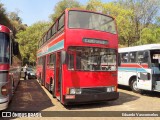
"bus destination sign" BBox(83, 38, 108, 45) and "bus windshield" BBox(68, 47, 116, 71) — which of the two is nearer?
"bus windshield" BBox(68, 47, 116, 71)

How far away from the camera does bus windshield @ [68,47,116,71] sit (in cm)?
980

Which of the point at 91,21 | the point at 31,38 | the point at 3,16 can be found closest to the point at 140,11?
the point at 31,38

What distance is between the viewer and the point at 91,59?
32.9 feet

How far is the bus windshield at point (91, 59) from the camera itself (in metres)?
9.80

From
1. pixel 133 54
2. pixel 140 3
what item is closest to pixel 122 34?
pixel 140 3

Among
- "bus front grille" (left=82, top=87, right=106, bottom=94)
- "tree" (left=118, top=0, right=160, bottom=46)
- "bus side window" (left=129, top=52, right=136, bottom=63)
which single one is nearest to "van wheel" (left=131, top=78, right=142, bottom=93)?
"bus side window" (left=129, top=52, right=136, bottom=63)

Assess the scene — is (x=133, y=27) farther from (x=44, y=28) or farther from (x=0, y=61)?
(x=0, y=61)

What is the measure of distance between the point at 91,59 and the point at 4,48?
3600 millimetres

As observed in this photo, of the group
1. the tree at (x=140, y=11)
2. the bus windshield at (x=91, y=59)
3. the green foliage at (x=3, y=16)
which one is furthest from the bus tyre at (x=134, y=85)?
the green foliage at (x=3, y=16)

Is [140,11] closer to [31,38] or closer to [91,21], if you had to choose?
[31,38]

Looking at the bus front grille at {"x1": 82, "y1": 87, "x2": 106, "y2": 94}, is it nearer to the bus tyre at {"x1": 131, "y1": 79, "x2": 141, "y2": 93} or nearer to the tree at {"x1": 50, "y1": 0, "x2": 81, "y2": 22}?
the bus tyre at {"x1": 131, "y1": 79, "x2": 141, "y2": 93}

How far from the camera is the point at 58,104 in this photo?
11.0 meters

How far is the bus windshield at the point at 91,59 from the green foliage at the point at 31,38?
4464cm

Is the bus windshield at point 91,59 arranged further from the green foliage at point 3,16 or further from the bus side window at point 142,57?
the green foliage at point 3,16
